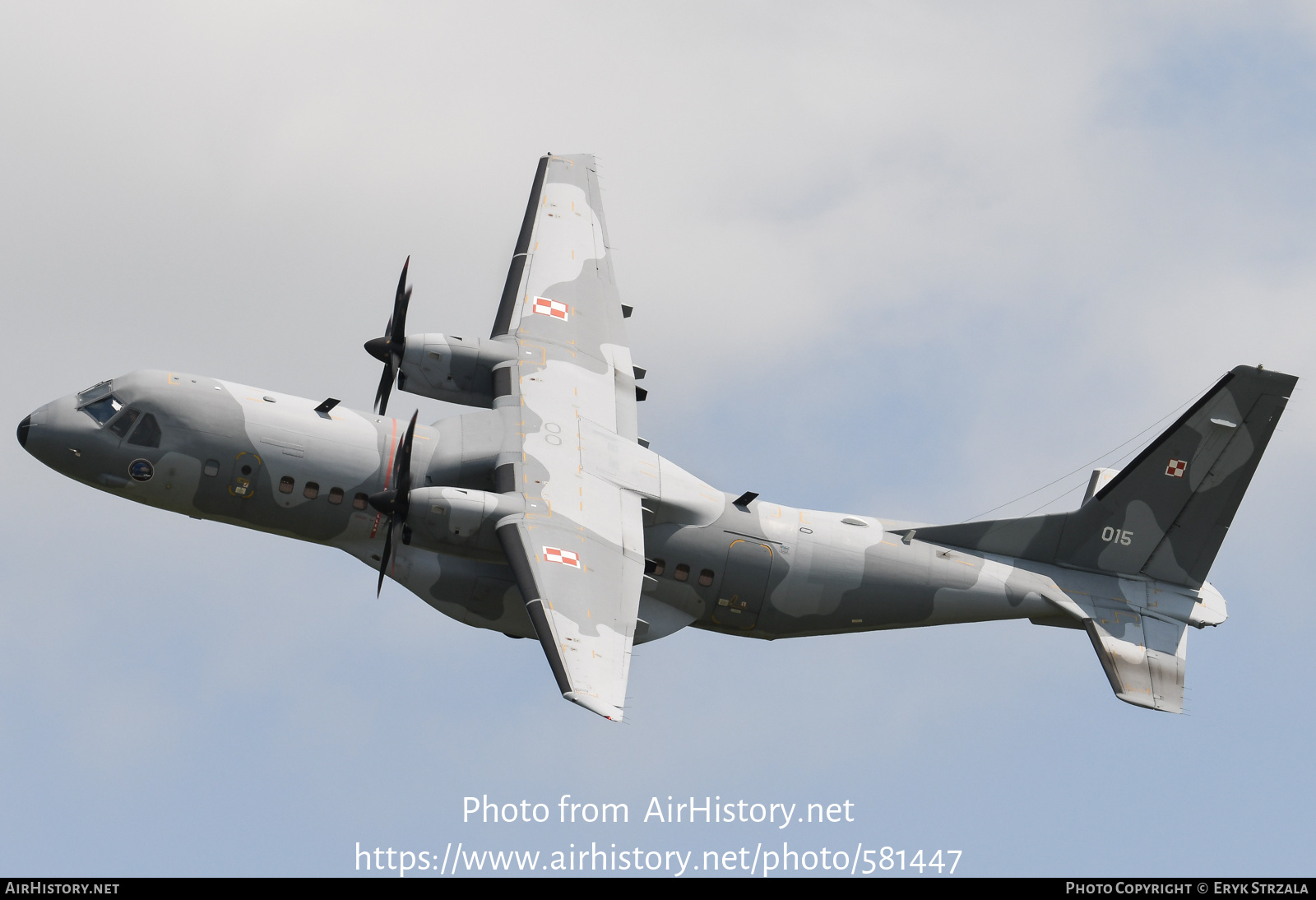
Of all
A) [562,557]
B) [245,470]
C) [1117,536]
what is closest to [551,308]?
[562,557]

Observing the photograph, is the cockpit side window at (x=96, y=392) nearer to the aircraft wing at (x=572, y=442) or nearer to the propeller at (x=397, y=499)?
the propeller at (x=397, y=499)

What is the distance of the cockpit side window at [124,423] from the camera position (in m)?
42.2

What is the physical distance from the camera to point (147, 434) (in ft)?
138

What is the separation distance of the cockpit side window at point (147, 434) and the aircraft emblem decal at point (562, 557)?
1044 centimetres

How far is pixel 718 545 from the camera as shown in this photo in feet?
144

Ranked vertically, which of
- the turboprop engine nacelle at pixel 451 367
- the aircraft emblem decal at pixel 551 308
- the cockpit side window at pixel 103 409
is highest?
the aircraft emblem decal at pixel 551 308

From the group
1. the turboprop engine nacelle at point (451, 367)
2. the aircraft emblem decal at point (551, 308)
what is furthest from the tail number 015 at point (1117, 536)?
the turboprop engine nacelle at point (451, 367)

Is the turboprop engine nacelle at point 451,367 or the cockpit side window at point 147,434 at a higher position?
the turboprop engine nacelle at point 451,367

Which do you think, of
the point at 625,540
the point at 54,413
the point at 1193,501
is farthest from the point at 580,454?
the point at 1193,501

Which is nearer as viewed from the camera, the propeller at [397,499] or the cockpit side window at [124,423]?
the propeller at [397,499]

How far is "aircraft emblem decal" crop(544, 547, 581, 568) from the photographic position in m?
40.3

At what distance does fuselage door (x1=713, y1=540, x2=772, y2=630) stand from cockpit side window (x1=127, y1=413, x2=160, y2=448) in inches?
588

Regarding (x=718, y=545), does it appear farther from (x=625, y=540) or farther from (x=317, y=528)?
(x=317, y=528)

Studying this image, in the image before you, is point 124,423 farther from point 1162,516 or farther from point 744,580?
point 1162,516
